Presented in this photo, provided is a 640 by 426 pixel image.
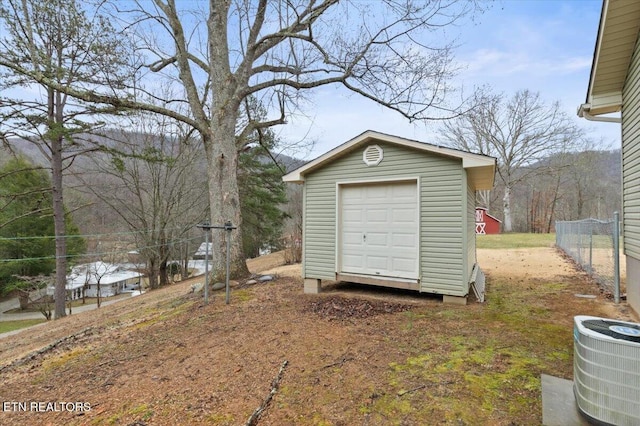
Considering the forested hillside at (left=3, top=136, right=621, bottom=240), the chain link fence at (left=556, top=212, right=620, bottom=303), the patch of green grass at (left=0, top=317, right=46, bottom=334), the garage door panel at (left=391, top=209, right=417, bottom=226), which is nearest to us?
the chain link fence at (left=556, top=212, right=620, bottom=303)

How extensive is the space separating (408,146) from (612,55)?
3.16m

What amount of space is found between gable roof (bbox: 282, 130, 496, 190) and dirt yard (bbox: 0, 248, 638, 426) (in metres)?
2.21

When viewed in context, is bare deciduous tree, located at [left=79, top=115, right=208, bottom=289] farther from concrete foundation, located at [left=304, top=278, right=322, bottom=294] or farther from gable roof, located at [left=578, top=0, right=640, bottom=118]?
gable roof, located at [left=578, top=0, right=640, bottom=118]

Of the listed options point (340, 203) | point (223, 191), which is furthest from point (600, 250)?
point (223, 191)

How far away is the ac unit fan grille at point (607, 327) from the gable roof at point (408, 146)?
3.08 m

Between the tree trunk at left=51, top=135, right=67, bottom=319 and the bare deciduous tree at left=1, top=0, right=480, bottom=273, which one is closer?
the bare deciduous tree at left=1, top=0, right=480, bottom=273

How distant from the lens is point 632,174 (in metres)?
4.77

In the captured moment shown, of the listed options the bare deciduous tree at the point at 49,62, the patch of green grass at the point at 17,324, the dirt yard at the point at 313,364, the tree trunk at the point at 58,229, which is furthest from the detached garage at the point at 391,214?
the patch of green grass at the point at 17,324

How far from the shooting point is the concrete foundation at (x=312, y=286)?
6.50 m

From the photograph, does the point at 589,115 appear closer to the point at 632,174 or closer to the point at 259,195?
the point at 632,174

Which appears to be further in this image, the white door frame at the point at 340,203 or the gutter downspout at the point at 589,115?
the gutter downspout at the point at 589,115

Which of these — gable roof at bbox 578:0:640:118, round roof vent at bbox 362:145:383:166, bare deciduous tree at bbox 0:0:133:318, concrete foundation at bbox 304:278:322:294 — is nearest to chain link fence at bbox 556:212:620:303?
gable roof at bbox 578:0:640:118

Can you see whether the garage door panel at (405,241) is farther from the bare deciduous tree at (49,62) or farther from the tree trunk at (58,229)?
the tree trunk at (58,229)

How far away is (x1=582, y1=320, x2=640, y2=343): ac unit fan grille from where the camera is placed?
200 cm
